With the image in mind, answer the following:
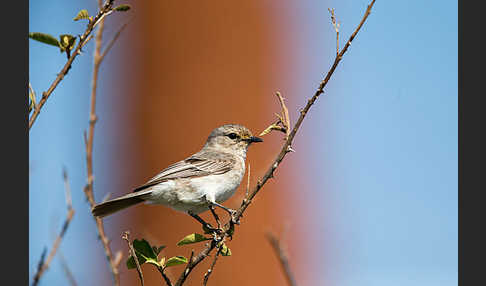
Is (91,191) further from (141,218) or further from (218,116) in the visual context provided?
(141,218)

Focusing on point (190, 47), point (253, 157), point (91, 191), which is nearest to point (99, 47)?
point (91, 191)

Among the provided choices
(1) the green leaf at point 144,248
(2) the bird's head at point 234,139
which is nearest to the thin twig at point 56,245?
(1) the green leaf at point 144,248

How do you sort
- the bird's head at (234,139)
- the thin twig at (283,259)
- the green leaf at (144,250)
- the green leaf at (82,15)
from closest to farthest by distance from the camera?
the thin twig at (283,259) → the green leaf at (82,15) → the green leaf at (144,250) → the bird's head at (234,139)

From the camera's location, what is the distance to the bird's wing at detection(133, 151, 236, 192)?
433cm

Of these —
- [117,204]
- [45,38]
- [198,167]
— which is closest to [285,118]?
[45,38]

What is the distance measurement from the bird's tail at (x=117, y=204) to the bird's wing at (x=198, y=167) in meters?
0.15

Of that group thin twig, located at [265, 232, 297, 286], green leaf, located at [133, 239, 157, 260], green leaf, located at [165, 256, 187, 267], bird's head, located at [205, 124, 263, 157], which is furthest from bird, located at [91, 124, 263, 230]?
thin twig, located at [265, 232, 297, 286]

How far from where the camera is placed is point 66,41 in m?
2.35

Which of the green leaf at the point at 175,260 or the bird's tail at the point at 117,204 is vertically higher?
the bird's tail at the point at 117,204

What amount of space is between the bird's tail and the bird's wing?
15cm

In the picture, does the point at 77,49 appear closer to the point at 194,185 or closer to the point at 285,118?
the point at 285,118

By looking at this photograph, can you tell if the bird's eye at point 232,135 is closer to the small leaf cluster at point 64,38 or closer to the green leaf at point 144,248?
the green leaf at point 144,248

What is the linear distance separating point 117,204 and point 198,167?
1086 mm

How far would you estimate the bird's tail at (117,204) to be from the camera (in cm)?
355
